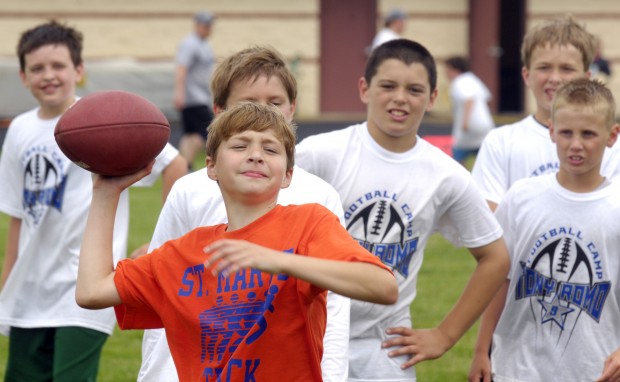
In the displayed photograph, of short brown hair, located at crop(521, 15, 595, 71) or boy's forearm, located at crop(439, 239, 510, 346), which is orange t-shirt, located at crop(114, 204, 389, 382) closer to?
boy's forearm, located at crop(439, 239, 510, 346)

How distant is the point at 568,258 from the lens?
4.81m

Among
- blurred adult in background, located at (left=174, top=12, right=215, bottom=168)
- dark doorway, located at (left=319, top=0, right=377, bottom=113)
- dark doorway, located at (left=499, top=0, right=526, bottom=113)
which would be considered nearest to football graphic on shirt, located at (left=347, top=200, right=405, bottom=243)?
blurred adult in background, located at (left=174, top=12, right=215, bottom=168)

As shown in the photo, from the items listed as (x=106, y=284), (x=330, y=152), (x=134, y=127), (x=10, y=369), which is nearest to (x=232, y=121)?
(x=134, y=127)

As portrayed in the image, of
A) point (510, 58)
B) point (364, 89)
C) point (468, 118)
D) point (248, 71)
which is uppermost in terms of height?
point (510, 58)

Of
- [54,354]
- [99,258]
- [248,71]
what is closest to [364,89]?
[248,71]

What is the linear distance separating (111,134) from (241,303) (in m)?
0.69

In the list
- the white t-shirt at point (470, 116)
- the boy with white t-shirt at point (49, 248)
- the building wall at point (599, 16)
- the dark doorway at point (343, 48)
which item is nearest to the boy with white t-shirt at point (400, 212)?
the boy with white t-shirt at point (49, 248)

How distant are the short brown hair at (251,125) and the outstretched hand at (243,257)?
612mm

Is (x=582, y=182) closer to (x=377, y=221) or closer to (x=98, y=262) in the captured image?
(x=377, y=221)

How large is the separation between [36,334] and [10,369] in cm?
23

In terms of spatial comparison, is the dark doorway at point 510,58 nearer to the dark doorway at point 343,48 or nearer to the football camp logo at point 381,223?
the dark doorway at point 343,48

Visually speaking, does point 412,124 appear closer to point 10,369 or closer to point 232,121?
point 232,121

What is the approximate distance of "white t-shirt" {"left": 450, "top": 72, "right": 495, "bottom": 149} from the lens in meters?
14.9

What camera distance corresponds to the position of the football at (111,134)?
12.0ft
